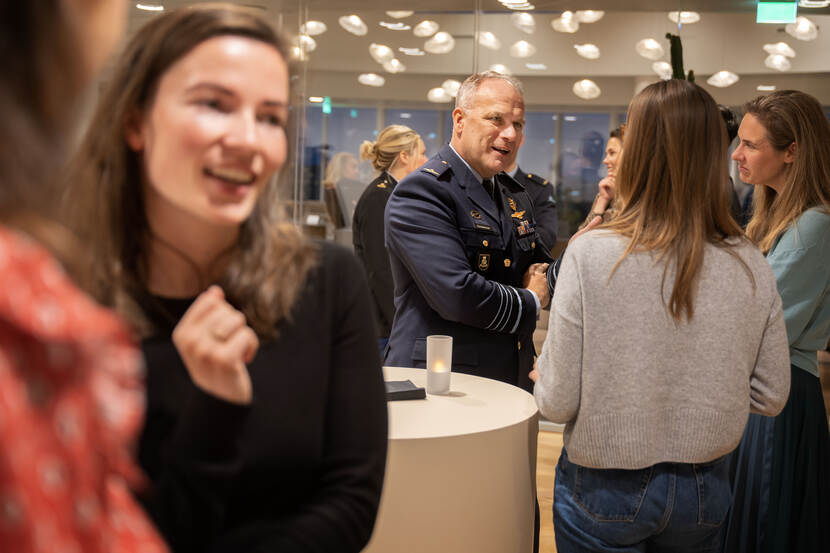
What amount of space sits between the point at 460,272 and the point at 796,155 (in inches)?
46.5

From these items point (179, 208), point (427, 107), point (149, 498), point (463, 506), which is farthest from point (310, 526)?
point (427, 107)

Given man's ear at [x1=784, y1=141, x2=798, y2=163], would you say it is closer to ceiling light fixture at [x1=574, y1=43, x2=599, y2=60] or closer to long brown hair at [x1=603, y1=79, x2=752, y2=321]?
long brown hair at [x1=603, y1=79, x2=752, y2=321]

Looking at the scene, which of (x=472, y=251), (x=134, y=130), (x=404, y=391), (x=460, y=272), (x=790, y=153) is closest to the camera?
(x=134, y=130)

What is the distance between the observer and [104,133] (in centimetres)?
96

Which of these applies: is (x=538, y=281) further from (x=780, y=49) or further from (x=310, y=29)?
(x=310, y=29)

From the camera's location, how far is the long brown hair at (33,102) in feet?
1.57

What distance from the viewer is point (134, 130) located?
96 centimetres

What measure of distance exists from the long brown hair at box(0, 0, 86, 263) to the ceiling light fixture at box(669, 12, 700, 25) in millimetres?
5125

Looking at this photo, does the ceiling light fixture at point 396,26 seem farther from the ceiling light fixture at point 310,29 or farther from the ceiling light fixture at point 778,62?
the ceiling light fixture at point 778,62

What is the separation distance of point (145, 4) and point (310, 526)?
190 inches

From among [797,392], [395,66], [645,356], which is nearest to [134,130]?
[645,356]

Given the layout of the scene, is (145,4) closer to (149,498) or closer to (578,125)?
(578,125)

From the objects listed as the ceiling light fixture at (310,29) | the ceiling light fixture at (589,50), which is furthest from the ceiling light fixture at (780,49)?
the ceiling light fixture at (310,29)

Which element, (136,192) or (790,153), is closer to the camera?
(136,192)
